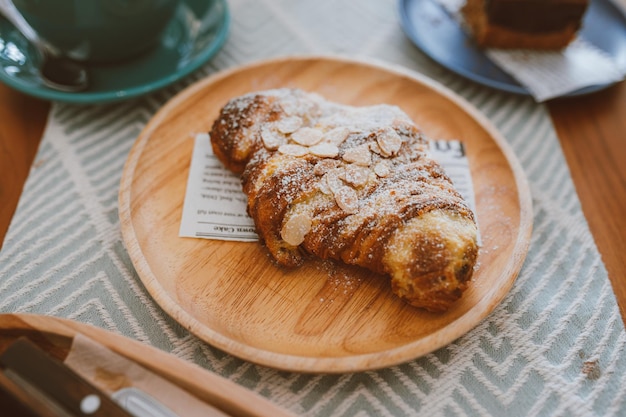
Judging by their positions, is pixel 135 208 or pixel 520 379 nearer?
pixel 520 379

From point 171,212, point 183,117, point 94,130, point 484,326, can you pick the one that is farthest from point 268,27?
point 484,326

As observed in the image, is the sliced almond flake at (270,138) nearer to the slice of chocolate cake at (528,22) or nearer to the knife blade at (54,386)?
the knife blade at (54,386)

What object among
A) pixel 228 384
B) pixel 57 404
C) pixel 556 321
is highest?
pixel 57 404

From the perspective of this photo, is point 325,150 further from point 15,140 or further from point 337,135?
point 15,140

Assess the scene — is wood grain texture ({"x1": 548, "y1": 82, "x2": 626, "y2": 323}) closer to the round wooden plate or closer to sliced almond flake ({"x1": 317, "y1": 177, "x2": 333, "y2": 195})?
the round wooden plate

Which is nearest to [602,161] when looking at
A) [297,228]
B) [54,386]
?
[297,228]

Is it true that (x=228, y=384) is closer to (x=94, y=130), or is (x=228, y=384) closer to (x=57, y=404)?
(x=57, y=404)
